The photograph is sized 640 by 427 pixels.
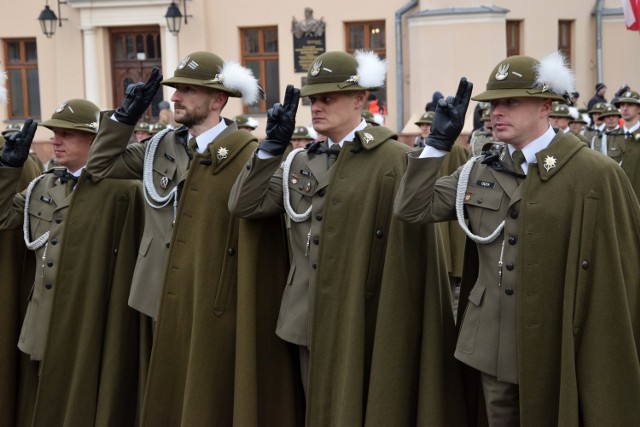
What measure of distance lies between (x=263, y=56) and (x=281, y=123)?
711 inches

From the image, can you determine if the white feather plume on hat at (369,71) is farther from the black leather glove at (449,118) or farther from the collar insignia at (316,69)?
the black leather glove at (449,118)

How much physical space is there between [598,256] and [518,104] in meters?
0.80

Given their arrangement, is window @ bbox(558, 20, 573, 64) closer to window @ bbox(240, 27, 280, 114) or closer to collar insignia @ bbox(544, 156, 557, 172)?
window @ bbox(240, 27, 280, 114)

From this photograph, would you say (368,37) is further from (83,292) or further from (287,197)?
(287,197)

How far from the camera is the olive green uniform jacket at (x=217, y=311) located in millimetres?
5867

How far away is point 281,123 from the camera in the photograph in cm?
554

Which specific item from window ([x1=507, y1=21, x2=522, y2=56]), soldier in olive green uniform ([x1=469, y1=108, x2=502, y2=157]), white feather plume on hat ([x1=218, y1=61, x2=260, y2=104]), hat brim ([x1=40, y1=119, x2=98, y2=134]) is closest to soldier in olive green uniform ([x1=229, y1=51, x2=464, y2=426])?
white feather plume on hat ([x1=218, y1=61, x2=260, y2=104])

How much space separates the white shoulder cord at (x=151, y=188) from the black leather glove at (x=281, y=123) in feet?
2.35

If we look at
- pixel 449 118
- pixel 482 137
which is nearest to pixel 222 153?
pixel 449 118

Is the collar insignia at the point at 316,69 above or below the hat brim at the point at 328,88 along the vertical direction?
above

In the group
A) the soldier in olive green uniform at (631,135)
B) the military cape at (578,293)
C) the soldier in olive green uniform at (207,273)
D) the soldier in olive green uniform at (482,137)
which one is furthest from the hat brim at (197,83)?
the soldier in olive green uniform at (631,135)

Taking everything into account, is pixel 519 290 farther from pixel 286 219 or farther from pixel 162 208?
pixel 162 208

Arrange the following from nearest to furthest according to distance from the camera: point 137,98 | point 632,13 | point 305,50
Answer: point 137,98 < point 632,13 < point 305,50

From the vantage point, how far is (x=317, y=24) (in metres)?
22.7
